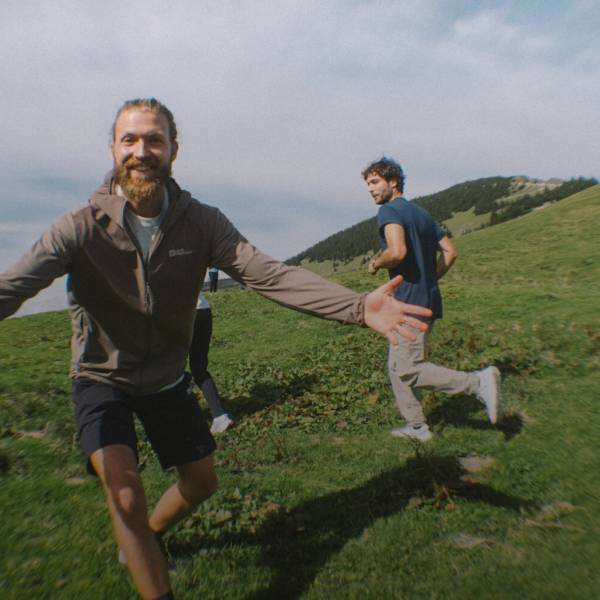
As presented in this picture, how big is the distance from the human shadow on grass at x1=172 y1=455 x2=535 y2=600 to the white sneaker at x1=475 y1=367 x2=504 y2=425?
785mm

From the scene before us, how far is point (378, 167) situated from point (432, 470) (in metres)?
3.42

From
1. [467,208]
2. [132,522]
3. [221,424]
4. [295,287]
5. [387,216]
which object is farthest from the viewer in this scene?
[467,208]

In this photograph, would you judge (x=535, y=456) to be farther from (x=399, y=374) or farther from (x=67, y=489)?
(x=67, y=489)

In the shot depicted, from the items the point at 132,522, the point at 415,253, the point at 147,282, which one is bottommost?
the point at 132,522

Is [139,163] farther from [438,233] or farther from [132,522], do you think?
[438,233]

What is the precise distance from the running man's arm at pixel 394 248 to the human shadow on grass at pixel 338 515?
206 centimetres

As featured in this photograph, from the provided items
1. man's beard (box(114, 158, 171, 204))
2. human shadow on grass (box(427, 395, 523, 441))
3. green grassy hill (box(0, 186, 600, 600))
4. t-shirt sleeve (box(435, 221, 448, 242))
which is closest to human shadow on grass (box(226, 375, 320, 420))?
green grassy hill (box(0, 186, 600, 600))

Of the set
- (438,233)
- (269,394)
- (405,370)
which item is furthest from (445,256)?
(269,394)

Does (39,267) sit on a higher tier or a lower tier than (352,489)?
higher

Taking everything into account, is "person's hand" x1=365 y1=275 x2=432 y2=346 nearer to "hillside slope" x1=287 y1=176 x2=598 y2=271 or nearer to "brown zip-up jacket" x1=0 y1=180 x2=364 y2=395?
"brown zip-up jacket" x1=0 y1=180 x2=364 y2=395

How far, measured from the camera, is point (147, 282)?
10.6ft

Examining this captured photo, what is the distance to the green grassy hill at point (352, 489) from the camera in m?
3.47

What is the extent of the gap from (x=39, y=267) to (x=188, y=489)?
1.79 metres

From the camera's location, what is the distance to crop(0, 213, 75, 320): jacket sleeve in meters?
2.82
